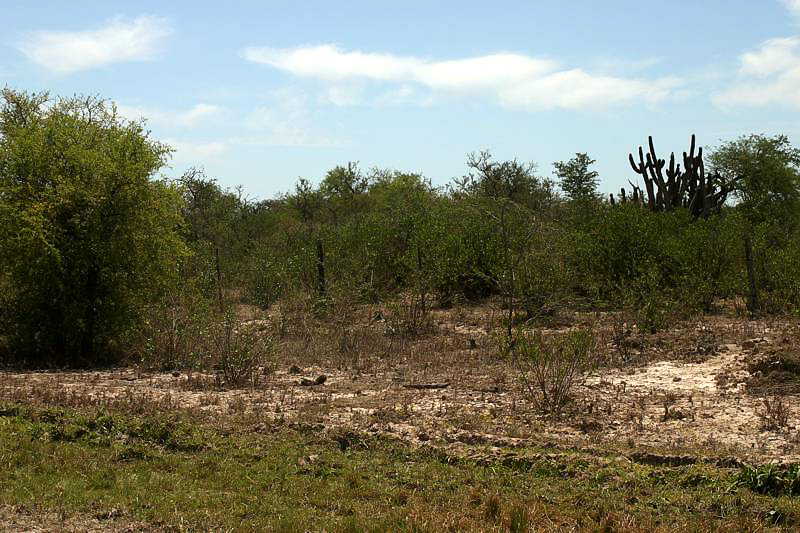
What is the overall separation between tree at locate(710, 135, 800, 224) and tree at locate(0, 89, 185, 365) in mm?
24478

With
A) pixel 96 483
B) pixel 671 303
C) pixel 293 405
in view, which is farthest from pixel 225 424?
pixel 671 303

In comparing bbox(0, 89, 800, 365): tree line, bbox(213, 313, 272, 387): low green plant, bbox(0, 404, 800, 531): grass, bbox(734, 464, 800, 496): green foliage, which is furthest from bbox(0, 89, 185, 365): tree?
bbox(734, 464, 800, 496): green foliage

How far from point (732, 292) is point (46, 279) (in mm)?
13221

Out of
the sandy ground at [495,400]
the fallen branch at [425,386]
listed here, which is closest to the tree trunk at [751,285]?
the sandy ground at [495,400]

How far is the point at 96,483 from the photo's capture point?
663 centimetres

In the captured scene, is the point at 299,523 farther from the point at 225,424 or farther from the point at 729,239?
the point at 729,239

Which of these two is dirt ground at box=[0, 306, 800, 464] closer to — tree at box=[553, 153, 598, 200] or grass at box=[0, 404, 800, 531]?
grass at box=[0, 404, 800, 531]

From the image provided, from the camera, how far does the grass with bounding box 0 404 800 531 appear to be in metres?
5.57

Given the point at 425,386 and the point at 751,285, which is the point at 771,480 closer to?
the point at 425,386

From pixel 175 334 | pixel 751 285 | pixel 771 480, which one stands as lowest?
pixel 771 480

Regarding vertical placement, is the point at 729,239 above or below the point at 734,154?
below

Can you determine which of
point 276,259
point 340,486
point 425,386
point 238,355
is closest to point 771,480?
point 340,486

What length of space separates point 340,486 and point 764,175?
31.9 meters

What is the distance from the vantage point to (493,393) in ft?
33.7
